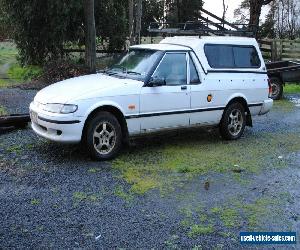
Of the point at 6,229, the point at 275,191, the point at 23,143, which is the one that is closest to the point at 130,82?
the point at 23,143

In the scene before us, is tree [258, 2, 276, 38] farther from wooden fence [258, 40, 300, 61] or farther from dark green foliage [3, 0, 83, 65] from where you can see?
dark green foliage [3, 0, 83, 65]

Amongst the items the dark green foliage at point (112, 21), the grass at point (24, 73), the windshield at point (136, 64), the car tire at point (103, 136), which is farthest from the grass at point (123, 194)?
the dark green foliage at point (112, 21)

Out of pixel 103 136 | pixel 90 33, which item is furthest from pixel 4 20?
pixel 103 136

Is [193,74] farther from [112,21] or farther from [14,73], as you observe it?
[14,73]

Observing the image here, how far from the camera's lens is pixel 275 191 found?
6293mm

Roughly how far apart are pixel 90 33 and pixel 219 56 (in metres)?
8.94

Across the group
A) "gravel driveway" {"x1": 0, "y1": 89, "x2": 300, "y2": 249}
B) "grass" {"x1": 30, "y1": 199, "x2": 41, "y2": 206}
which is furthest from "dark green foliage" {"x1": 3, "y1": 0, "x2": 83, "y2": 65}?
"grass" {"x1": 30, "y1": 199, "x2": 41, "y2": 206}

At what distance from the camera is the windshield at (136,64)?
7.83 m

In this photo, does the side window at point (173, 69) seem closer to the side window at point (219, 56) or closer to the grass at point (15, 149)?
the side window at point (219, 56)

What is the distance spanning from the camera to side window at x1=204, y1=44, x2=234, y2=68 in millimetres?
8664

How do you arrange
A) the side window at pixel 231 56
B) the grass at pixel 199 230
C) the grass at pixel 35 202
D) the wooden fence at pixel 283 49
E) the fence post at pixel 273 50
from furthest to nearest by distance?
the fence post at pixel 273 50 < the wooden fence at pixel 283 49 < the side window at pixel 231 56 < the grass at pixel 35 202 < the grass at pixel 199 230

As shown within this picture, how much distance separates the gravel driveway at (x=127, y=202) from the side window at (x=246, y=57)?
1.89 meters

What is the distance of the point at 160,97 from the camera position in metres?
7.75

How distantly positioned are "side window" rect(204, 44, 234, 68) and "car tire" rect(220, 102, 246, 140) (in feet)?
2.67
